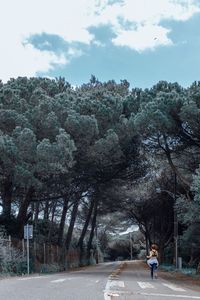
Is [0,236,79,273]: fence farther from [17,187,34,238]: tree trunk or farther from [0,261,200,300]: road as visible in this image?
[0,261,200,300]: road

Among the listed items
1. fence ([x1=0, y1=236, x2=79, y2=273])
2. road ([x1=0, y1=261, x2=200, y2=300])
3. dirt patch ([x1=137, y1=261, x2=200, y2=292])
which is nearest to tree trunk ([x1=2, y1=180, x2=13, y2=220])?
fence ([x1=0, y1=236, x2=79, y2=273])

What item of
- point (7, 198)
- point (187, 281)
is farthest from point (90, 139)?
point (187, 281)

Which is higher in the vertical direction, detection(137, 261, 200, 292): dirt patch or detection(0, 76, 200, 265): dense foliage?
detection(0, 76, 200, 265): dense foliage

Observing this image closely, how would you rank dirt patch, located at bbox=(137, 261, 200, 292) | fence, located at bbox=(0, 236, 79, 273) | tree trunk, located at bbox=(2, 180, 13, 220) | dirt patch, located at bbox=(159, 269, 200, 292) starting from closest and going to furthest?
dirt patch, located at bbox=(137, 261, 200, 292) → dirt patch, located at bbox=(159, 269, 200, 292) → fence, located at bbox=(0, 236, 79, 273) → tree trunk, located at bbox=(2, 180, 13, 220)

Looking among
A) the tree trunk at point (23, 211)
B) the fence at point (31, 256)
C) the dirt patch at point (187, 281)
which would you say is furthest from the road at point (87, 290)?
the tree trunk at point (23, 211)

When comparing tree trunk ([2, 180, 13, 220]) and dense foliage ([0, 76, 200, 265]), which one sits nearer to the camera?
dense foliage ([0, 76, 200, 265])

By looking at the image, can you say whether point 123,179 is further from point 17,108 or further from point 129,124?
point 17,108

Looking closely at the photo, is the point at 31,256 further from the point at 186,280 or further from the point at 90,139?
the point at 186,280

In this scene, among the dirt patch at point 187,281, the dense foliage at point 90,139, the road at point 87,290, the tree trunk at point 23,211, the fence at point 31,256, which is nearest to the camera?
the road at point 87,290

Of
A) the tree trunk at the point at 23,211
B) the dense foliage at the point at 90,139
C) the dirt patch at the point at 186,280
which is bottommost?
the dirt patch at the point at 186,280

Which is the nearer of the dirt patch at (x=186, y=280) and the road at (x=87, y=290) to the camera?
the road at (x=87, y=290)

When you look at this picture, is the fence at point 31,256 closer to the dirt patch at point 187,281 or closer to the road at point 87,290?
the road at point 87,290

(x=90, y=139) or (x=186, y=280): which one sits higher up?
(x=90, y=139)

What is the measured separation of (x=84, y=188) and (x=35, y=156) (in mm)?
10995
